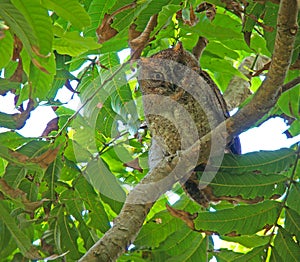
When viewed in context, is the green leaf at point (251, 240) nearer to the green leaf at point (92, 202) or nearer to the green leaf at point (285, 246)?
the green leaf at point (285, 246)

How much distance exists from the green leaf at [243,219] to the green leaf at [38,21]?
0.78 meters

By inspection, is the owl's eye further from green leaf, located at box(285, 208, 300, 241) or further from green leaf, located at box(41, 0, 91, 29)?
green leaf, located at box(41, 0, 91, 29)

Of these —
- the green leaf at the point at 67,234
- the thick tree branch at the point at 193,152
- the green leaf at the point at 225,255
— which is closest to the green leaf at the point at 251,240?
the green leaf at the point at 225,255

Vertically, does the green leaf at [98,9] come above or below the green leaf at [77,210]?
above

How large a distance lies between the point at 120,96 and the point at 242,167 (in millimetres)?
633

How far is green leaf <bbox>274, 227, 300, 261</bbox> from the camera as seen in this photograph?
5.43ft

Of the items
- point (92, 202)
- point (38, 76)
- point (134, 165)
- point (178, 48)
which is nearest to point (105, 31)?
point (38, 76)

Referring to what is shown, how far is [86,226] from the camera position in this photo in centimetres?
201

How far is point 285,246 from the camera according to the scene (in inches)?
65.6

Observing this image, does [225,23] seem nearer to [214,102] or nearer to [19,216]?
[214,102]

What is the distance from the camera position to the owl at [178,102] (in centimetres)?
229

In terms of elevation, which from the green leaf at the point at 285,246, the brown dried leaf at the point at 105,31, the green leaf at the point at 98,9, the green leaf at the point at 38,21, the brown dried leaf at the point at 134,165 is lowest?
the green leaf at the point at 285,246

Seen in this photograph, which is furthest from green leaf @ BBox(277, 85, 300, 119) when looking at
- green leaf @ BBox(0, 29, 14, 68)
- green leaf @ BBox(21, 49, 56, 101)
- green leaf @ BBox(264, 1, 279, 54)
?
green leaf @ BBox(0, 29, 14, 68)

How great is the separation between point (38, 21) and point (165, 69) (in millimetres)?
1169
